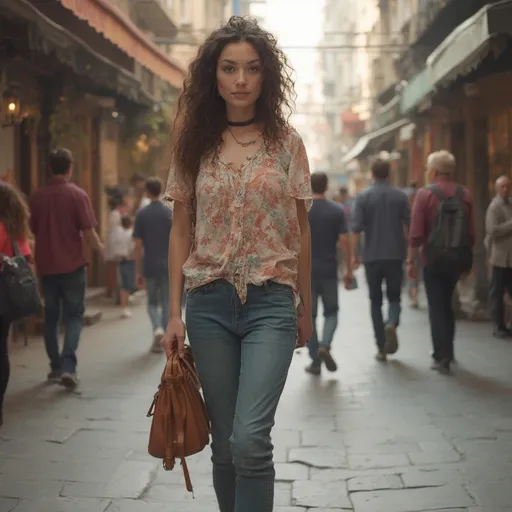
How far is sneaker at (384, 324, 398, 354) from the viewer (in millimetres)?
10047

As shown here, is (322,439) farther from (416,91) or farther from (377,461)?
(416,91)

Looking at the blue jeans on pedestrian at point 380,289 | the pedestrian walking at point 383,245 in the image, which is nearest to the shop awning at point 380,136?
the pedestrian walking at point 383,245

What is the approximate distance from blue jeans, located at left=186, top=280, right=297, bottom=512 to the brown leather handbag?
2.4 inches

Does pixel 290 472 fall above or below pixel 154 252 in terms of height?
below

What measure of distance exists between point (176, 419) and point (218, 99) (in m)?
1.21

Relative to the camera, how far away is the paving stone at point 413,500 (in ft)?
16.4

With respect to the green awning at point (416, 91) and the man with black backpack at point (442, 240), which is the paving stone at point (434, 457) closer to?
the man with black backpack at point (442, 240)

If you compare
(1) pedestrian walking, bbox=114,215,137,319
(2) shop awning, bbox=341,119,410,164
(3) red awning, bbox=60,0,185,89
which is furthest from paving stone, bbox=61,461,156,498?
(2) shop awning, bbox=341,119,410,164

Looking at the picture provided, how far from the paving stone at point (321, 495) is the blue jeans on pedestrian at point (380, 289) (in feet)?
15.5

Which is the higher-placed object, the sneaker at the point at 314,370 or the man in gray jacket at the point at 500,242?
the man in gray jacket at the point at 500,242

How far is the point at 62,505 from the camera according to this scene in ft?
16.7

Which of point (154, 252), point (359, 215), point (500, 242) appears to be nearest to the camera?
point (359, 215)

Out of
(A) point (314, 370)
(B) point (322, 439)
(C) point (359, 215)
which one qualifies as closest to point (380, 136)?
(C) point (359, 215)

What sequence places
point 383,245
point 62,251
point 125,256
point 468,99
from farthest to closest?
1. point 468,99
2. point 125,256
3. point 383,245
4. point 62,251
